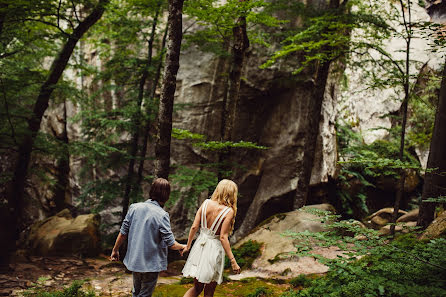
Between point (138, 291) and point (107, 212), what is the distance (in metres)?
11.3

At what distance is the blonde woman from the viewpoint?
152 inches

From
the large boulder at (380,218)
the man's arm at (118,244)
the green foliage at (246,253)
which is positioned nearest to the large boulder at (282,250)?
the green foliage at (246,253)

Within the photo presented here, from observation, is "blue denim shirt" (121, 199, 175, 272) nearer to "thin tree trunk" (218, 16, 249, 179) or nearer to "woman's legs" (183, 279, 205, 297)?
"woman's legs" (183, 279, 205, 297)

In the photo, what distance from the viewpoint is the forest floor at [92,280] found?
18.0ft

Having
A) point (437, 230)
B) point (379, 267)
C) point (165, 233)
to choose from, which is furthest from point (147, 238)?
point (437, 230)

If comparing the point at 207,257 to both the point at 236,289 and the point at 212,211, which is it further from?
the point at 236,289

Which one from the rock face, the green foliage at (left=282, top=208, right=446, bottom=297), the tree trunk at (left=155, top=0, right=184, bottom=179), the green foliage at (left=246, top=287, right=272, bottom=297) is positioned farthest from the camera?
the rock face

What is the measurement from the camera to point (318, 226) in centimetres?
834

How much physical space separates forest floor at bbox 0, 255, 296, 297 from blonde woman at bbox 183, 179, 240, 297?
1431 millimetres

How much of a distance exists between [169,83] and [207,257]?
3428 millimetres

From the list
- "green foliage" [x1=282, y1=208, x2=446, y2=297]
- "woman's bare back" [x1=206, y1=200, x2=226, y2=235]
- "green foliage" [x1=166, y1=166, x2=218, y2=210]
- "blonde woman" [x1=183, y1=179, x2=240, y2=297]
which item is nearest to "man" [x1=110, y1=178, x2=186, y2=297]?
"blonde woman" [x1=183, y1=179, x2=240, y2=297]

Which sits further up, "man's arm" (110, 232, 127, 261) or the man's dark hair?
the man's dark hair

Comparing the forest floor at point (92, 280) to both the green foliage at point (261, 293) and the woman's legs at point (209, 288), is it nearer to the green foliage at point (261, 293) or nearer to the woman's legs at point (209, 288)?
the green foliage at point (261, 293)

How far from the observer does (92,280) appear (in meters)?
6.41
